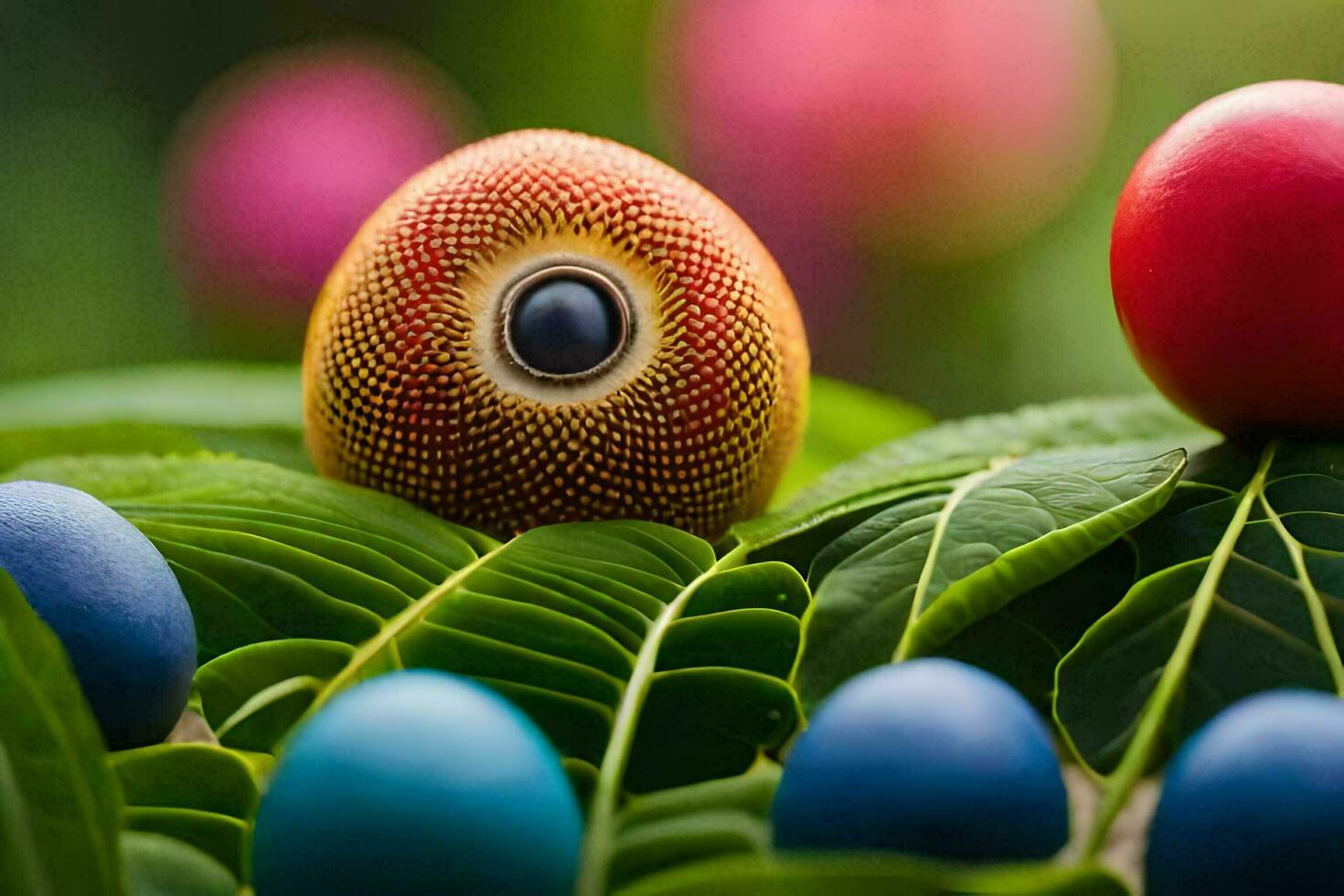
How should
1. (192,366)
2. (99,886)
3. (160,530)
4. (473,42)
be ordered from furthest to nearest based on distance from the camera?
(473,42), (192,366), (160,530), (99,886)

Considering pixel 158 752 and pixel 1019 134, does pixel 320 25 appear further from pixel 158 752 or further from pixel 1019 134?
pixel 158 752

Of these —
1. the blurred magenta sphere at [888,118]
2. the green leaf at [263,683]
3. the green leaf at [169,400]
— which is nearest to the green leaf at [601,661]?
the green leaf at [263,683]

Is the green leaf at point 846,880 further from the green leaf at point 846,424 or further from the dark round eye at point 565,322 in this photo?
the green leaf at point 846,424

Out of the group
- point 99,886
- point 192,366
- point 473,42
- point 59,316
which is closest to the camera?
point 99,886

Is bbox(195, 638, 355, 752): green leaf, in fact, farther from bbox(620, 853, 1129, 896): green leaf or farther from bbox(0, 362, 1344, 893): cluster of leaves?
bbox(620, 853, 1129, 896): green leaf

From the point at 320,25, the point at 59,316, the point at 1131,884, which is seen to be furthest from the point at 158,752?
the point at 320,25

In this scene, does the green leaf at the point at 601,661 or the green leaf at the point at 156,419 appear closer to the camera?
the green leaf at the point at 601,661
